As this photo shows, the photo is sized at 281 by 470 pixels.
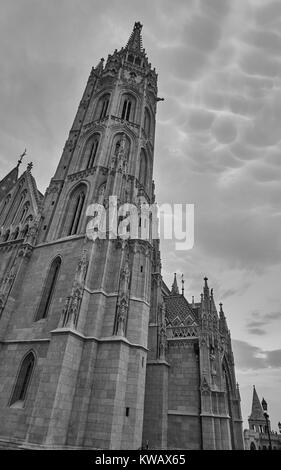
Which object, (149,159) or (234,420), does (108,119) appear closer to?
(149,159)

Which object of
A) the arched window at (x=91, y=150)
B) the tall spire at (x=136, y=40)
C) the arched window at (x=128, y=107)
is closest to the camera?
the arched window at (x=91, y=150)

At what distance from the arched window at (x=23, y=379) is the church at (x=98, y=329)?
53 millimetres

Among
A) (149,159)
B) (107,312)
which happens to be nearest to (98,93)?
(149,159)

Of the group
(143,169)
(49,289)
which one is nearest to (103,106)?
(143,169)

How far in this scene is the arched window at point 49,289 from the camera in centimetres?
1828

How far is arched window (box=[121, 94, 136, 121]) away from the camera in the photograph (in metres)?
30.2

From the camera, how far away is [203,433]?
60.9ft

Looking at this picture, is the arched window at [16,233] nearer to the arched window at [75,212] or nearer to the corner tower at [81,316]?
the corner tower at [81,316]

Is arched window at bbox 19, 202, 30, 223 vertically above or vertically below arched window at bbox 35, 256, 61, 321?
above

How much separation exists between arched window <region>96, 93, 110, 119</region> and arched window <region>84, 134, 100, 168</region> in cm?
297

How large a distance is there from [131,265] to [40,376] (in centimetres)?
803

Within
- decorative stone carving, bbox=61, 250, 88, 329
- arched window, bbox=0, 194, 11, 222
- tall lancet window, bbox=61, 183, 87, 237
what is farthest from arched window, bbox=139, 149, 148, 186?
decorative stone carving, bbox=61, 250, 88, 329

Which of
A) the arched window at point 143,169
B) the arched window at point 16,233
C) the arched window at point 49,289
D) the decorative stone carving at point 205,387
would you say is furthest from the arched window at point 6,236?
the decorative stone carving at point 205,387

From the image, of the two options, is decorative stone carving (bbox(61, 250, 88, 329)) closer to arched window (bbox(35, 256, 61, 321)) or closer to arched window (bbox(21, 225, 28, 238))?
arched window (bbox(35, 256, 61, 321))
